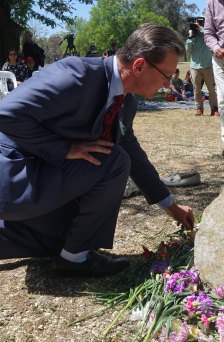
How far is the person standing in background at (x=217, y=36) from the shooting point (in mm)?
4711

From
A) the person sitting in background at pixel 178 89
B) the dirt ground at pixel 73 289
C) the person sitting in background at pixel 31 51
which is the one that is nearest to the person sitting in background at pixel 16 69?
the person sitting in background at pixel 31 51

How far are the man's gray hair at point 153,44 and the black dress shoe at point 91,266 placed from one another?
3.15ft

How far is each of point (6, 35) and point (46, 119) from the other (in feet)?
33.7

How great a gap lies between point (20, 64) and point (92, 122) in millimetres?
7258

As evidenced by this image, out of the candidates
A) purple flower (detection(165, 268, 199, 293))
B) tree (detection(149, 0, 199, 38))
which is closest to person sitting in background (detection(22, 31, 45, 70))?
A: purple flower (detection(165, 268, 199, 293))

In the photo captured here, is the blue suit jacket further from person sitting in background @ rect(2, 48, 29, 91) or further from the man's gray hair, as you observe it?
person sitting in background @ rect(2, 48, 29, 91)

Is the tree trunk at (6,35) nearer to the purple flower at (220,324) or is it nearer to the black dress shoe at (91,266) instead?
the black dress shoe at (91,266)

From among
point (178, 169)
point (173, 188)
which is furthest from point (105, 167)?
point (178, 169)

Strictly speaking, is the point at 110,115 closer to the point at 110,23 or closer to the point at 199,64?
the point at 199,64

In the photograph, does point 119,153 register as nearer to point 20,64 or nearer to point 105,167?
point 105,167

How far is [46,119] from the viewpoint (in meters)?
2.01

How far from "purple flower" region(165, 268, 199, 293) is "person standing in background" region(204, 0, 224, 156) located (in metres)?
3.04

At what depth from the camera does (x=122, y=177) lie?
220 centimetres

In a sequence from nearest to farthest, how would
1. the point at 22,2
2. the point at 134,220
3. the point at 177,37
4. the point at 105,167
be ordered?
the point at 177,37 → the point at 105,167 → the point at 134,220 → the point at 22,2
